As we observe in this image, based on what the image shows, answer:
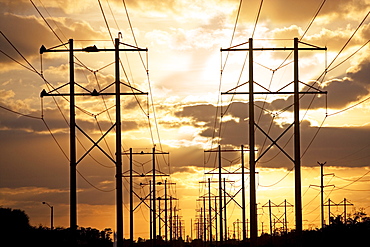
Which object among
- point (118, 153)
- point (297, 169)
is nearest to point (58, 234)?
point (118, 153)

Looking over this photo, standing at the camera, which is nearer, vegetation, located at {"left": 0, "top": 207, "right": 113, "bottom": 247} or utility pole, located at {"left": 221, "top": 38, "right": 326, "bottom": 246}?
utility pole, located at {"left": 221, "top": 38, "right": 326, "bottom": 246}

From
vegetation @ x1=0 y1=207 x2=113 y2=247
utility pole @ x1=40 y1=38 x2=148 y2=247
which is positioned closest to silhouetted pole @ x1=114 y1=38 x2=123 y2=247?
utility pole @ x1=40 y1=38 x2=148 y2=247

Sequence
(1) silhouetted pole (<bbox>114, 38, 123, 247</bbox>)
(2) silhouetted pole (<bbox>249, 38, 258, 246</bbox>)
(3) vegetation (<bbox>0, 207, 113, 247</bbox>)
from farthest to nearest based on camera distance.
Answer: (3) vegetation (<bbox>0, 207, 113, 247</bbox>)
(1) silhouetted pole (<bbox>114, 38, 123, 247</bbox>)
(2) silhouetted pole (<bbox>249, 38, 258, 246</bbox>)

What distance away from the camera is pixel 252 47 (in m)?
41.4

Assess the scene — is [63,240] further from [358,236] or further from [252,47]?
[252,47]

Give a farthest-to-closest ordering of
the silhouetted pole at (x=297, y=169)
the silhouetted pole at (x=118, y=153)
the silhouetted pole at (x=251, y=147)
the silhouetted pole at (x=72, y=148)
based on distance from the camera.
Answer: the silhouetted pole at (x=118, y=153) < the silhouetted pole at (x=251, y=147) < the silhouetted pole at (x=297, y=169) < the silhouetted pole at (x=72, y=148)

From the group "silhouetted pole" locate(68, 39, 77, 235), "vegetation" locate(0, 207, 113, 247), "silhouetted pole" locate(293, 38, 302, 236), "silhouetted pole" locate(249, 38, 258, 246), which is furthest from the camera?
"vegetation" locate(0, 207, 113, 247)

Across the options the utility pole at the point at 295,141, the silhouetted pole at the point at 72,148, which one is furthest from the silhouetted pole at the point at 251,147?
the silhouetted pole at the point at 72,148

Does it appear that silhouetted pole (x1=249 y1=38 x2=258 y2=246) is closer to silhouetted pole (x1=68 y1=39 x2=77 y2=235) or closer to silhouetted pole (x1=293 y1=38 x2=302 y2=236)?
silhouetted pole (x1=293 y1=38 x2=302 y2=236)

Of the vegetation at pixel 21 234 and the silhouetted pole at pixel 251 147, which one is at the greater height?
the silhouetted pole at pixel 251 147

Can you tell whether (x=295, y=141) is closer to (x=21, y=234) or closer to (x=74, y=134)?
(x=74, y=134)

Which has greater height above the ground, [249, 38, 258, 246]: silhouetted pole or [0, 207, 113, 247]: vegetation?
[249, 38, 258, 246]: silhouetted pole

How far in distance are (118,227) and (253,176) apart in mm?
7632

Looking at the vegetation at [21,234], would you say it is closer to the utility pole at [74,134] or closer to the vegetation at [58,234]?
the vegetation at [58,234]
